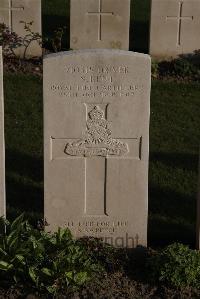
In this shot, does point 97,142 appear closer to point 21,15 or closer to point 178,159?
point 178,159

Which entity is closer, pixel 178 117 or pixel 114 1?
pixel 178 117

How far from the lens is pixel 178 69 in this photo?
11.7 meters

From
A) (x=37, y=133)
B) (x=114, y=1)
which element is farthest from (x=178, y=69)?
(x=37, y=133)

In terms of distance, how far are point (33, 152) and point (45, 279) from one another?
3.13m

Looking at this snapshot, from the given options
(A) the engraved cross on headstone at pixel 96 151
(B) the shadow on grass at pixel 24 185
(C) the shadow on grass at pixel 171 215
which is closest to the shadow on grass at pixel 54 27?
(B) the shadow on grass at pixel 24 185

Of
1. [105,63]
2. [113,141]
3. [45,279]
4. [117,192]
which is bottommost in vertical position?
[45,279]

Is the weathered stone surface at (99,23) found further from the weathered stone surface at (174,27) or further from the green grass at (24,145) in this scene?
the green grass at (24,145)

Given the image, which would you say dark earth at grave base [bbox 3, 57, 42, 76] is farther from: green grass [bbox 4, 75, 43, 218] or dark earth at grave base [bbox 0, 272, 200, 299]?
dark earth at grave base [bbox 0, 272, 200, 299]

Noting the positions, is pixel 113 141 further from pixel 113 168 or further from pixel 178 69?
pixel 178 69

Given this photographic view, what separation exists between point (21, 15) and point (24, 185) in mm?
4959

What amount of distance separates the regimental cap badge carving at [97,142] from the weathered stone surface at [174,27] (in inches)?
249

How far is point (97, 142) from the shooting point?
592 centimetres

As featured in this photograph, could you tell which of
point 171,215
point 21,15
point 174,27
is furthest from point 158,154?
point 21,15

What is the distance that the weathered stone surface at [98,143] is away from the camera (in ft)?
18.7
